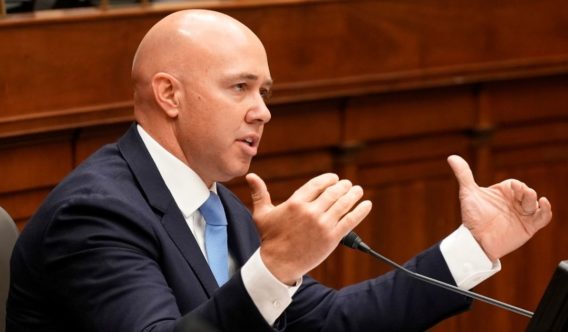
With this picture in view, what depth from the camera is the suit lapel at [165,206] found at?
2.26 metres

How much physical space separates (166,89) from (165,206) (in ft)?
0.69

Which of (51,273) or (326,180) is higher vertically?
(326,180)

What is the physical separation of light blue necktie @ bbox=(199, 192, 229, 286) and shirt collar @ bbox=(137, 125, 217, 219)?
35 millimetres

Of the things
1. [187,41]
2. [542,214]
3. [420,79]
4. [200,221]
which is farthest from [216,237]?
[420,79]

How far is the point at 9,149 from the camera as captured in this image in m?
3.21

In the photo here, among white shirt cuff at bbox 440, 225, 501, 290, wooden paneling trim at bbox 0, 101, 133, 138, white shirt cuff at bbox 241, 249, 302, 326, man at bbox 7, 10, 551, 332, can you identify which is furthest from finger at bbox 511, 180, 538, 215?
wooden paneling trim at bbox 0, 101, 133, 138

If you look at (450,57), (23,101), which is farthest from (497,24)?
(23,101)

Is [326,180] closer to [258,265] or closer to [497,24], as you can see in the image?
[258,265]

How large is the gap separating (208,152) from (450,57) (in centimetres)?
190

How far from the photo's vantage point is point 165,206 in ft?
7.49

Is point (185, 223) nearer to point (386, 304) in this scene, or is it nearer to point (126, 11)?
point (386, 304)

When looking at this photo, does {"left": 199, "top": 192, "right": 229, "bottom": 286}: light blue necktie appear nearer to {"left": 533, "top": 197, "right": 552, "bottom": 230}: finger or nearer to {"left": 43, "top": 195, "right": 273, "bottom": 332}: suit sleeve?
{"left": 43, "top": 195, "right": 273, "bottom": 332}: suit sleeve

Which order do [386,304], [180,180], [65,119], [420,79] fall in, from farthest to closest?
[420,79]
[65,119]
[386,304]
[180,180]

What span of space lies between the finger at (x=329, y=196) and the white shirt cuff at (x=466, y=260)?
0.46 metres
